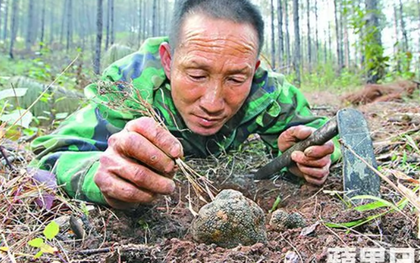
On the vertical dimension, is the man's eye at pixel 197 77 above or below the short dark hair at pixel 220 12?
below

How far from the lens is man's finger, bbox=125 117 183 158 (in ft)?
3.88

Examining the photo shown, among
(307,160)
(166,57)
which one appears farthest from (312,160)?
(166,57)

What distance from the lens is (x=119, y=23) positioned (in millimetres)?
58625

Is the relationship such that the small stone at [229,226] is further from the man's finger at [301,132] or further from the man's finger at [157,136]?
the man's finger at [301,132]

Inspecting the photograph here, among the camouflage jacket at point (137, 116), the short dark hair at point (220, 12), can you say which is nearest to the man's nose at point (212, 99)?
the camouflage jacket at point (137, 116)

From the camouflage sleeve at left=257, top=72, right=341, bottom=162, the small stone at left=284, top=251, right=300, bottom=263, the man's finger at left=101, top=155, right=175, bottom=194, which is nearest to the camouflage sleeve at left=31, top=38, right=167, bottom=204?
the man's finger at left=101, top=155, right=175, bottom=194

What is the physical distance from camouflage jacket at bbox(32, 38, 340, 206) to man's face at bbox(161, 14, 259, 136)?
17cm

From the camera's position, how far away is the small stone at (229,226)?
3.46 ft

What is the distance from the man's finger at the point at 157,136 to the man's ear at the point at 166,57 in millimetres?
1001

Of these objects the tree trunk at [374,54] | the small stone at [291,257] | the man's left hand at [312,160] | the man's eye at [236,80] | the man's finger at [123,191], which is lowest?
the small stone at [291,257]

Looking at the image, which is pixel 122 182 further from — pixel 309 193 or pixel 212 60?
pixel 309 193

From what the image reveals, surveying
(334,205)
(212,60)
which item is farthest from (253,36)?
(334,205)

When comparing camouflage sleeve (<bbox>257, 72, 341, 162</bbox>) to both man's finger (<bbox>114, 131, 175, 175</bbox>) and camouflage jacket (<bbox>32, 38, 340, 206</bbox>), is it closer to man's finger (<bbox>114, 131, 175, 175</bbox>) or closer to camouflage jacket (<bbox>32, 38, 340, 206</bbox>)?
camouflage jacket (<bbox>32, 38, 340, 206</bbox>)

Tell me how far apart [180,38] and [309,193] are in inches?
44.6
